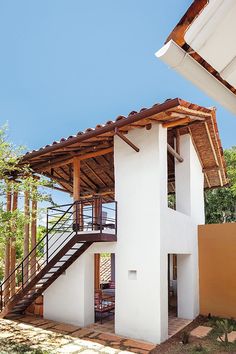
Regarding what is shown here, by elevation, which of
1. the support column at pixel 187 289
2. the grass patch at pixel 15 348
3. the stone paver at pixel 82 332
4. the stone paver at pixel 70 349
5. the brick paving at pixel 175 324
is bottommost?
the brick paving at pixel 175 324

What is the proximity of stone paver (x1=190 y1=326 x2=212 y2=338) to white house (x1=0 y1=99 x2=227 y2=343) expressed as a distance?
1.18 metres

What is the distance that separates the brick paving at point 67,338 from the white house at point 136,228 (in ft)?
1.34

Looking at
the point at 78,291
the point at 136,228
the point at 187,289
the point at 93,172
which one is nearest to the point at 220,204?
the point at 93,172

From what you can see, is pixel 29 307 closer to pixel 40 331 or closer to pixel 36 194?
pixel 40 331

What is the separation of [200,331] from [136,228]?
4082 mm

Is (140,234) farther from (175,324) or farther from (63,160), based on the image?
(63,160)

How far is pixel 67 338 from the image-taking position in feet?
32.4

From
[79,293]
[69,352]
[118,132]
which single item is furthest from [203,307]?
[118,132]

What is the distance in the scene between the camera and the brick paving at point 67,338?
352 inches

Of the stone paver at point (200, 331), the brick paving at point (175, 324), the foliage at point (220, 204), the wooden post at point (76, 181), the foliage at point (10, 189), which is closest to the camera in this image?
the foliage at point (10, 189)

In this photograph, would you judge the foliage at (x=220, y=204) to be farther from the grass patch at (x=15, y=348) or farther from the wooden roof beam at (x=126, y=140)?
the grass patch at (x=15, y=348)

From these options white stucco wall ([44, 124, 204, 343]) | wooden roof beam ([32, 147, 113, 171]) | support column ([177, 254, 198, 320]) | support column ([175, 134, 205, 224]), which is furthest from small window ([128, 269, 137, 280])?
wooden roof beam ([32, 147, 113, 171])

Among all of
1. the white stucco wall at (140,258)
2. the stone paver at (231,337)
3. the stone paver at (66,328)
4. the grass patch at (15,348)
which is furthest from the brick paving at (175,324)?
the grass patch at (15,348)

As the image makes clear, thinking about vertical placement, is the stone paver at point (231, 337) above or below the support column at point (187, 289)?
below
